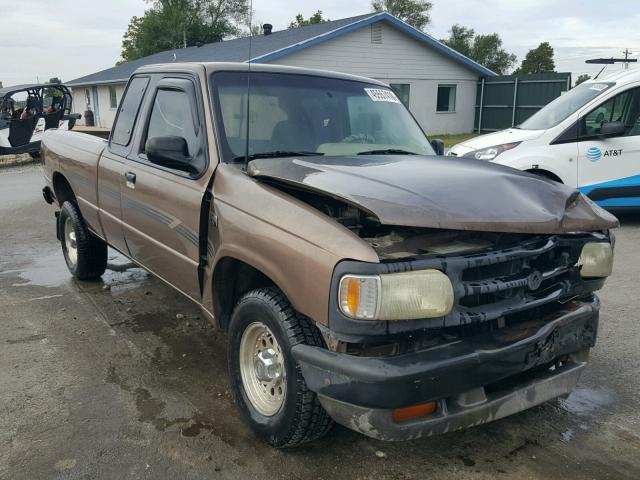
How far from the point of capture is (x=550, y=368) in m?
2.98

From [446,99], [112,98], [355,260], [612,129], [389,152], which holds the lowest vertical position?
[355,260]

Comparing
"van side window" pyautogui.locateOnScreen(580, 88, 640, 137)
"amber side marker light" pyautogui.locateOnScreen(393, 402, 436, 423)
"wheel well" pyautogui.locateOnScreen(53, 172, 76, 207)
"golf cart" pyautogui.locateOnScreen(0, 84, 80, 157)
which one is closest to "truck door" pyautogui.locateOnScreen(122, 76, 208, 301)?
"amber side marker light" pyautogui.locateOnScreen(393, 402, 436, 423)

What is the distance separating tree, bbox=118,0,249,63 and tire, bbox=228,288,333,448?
47920 mm

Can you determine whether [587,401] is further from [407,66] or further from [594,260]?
[407,66]

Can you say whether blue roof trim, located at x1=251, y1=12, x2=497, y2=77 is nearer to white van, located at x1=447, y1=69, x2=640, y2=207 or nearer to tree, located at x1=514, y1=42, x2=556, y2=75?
white van, located at x1=447, y1=69, x2=640, y2=207

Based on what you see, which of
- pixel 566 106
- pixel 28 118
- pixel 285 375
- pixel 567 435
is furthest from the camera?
pixel 28 118

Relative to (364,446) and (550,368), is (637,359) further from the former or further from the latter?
(364,446)

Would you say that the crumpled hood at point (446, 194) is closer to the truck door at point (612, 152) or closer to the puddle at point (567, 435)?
the puddle at point (567, 435)

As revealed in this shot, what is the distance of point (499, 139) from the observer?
8.44 meters

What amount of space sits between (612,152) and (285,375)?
21.9 feet

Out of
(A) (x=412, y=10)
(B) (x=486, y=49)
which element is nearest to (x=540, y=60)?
(B) (x=486, y=49)

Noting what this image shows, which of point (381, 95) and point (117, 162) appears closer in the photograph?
point (381, 95)

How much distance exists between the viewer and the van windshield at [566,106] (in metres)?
8.02

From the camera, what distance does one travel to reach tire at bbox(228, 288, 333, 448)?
2.68 meters
